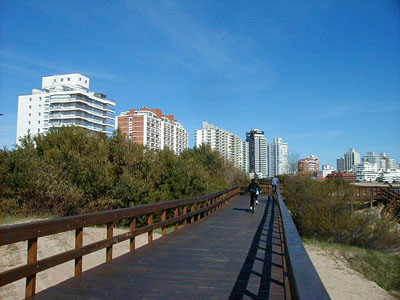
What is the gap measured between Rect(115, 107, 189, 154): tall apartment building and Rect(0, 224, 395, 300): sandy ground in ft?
320

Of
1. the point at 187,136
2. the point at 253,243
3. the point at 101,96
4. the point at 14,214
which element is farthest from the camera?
the point at 187,136

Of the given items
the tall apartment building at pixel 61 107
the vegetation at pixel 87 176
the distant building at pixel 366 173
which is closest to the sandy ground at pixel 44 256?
the vegetation at pixel 87 176

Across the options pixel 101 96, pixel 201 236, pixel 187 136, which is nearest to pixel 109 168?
pixel 201 236

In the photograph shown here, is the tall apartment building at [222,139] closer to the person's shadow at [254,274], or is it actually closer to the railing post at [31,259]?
the person's shadow at [254,274]

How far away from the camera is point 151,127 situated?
129 m

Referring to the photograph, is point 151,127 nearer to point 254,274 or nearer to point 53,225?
point 254,274

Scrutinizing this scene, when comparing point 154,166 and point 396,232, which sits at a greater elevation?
point 154,166

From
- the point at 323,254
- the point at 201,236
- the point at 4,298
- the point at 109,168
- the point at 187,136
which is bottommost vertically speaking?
the point at 323,254

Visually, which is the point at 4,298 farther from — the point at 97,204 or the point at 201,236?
the point at 97,204

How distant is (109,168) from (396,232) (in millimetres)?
17081

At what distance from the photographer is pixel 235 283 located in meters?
5.48

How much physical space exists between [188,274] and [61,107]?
10179cm

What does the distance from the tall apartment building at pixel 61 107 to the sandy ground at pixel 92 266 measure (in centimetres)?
8718

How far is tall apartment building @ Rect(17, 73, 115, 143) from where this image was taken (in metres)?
99.3
